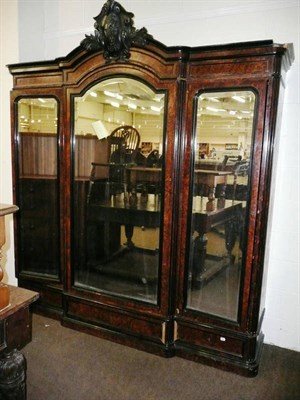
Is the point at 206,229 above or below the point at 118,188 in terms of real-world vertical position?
below

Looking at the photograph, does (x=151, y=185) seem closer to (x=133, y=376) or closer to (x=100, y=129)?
(x=100, y=129)

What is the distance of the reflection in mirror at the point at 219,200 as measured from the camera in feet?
6.79

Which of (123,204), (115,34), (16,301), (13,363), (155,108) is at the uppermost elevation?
(115,34)

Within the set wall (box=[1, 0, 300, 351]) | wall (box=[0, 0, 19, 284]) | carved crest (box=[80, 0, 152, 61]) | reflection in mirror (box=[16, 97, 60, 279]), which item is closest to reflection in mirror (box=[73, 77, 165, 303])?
carved crest (box=[80, 0, 152, 61])

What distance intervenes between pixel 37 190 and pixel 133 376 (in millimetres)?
1696

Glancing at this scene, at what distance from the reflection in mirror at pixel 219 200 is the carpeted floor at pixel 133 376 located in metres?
0.43

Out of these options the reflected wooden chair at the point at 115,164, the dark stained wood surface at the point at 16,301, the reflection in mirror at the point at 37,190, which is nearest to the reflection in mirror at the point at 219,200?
the reflected wooden chair at the point at 115,164

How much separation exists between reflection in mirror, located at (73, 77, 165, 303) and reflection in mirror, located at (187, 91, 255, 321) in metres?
0.27

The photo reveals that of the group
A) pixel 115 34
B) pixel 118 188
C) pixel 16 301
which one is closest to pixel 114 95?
pixel 115 34

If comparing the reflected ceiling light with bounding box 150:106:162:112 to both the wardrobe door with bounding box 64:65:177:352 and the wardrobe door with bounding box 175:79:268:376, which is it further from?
the wardrobe door with bounding box 175:79:268:376

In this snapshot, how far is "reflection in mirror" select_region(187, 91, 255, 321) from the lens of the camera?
6.79 ft

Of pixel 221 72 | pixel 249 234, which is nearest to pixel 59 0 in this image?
pixel 221 72

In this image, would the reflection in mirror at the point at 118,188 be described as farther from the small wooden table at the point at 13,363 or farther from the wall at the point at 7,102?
the small wooden table at the point at 13,363

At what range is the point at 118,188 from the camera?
252 cm
